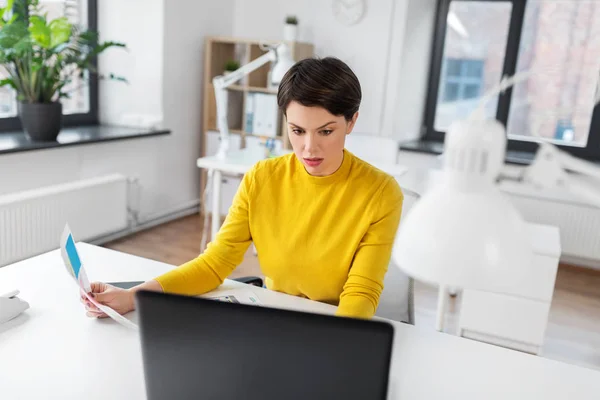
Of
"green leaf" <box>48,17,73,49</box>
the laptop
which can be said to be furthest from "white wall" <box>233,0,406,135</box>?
the laptop

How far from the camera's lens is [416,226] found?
561 mm

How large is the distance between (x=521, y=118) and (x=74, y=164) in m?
3.21

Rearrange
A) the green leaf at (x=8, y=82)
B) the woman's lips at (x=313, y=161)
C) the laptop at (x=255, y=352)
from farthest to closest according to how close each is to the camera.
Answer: the green leaf at (x=8, y=82)
the woman's lips at (x=313, y=161)
the laptop at (x=255, y=352)

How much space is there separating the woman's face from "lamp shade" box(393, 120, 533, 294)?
751 millimetres

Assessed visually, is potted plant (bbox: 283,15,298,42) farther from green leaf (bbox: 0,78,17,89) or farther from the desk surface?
the desk surface

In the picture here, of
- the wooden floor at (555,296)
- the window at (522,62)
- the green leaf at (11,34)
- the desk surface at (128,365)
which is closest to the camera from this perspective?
the desk surface at (128,365)

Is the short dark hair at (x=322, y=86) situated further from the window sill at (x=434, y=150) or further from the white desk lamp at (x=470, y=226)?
the window sill at (x=434, y=150)

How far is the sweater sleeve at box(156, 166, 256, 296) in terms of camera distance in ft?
4.50

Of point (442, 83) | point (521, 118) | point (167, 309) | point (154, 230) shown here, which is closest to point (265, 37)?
point (442, 83)

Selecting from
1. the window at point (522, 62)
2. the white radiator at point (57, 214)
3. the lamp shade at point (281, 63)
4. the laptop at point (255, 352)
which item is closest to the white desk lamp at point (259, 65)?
the lamp shade at point (281, 63)

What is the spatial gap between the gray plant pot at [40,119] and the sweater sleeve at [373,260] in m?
2.40

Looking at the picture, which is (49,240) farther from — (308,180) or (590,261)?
(590,261)

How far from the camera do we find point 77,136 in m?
3.42

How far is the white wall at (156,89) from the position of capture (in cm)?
381
